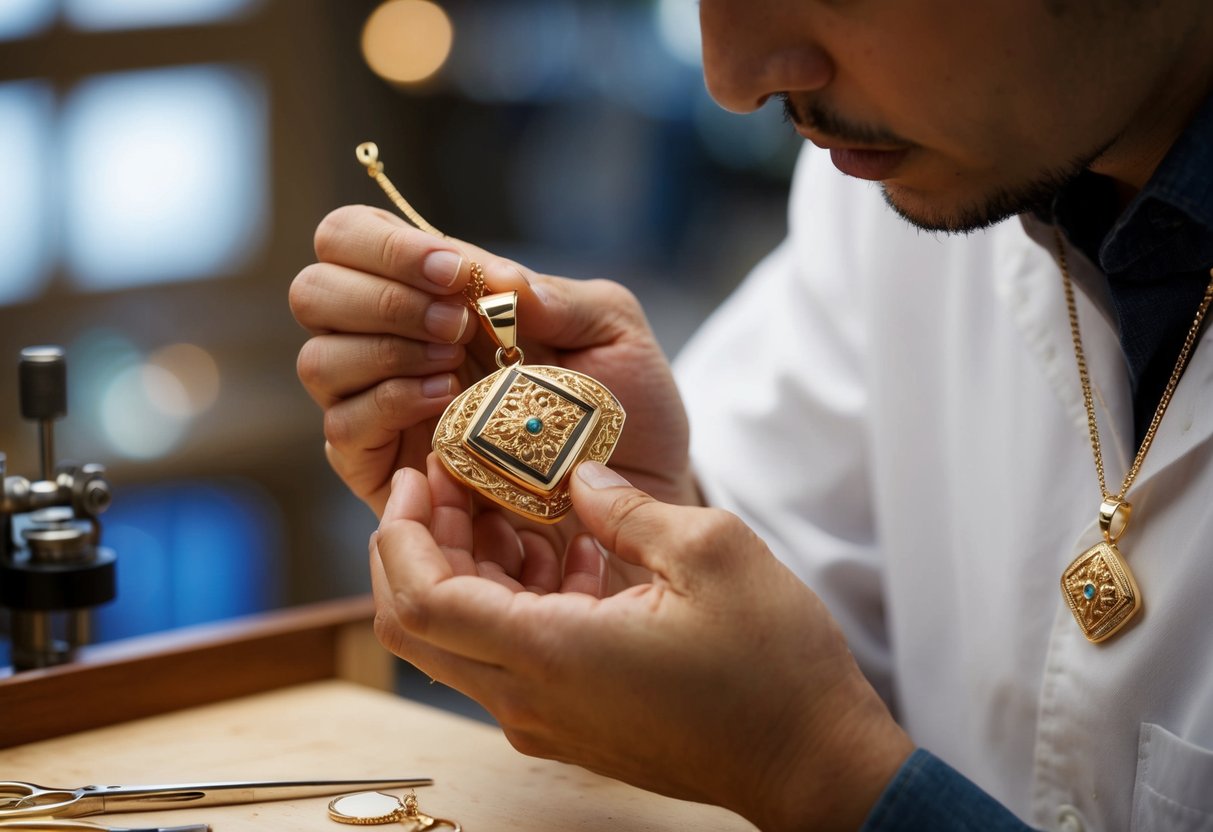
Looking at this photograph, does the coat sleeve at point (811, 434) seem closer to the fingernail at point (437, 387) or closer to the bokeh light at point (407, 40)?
the fingernail at point (437, 387)

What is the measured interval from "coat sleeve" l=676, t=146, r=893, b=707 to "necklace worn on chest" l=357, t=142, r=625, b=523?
452mm

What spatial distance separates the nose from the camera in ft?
3.29

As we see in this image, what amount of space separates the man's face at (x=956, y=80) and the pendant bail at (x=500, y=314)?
259 mm

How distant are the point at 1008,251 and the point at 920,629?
45 centimetres

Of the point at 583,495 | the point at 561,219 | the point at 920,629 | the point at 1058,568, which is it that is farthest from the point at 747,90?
the point at 561,219

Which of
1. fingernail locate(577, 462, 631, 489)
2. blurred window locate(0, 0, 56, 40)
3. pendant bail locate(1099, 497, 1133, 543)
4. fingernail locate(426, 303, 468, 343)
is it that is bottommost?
pendant bail locate(1099, 497, 1133, 543)

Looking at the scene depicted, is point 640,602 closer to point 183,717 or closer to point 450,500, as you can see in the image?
point 450,500

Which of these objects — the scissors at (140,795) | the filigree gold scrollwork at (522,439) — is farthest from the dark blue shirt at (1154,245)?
the scissors at (140,795)

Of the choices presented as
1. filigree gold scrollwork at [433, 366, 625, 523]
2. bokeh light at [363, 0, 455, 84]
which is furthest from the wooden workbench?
bokeh light at [363, 0, 455, 84]

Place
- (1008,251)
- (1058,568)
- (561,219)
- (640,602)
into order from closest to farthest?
(640,602)
(1058,568)
(1008,251)
(561,219)

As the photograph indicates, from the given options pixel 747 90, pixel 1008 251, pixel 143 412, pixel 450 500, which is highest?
pixel 747 90

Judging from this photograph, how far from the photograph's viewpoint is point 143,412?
360cm

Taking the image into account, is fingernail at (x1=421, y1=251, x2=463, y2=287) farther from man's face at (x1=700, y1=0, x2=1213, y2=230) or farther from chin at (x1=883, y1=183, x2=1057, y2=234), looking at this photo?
chin at (x1=883, y1=183, x2=1057, y2=234)

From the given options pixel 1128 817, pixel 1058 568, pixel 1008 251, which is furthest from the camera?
pixel 1008 251
